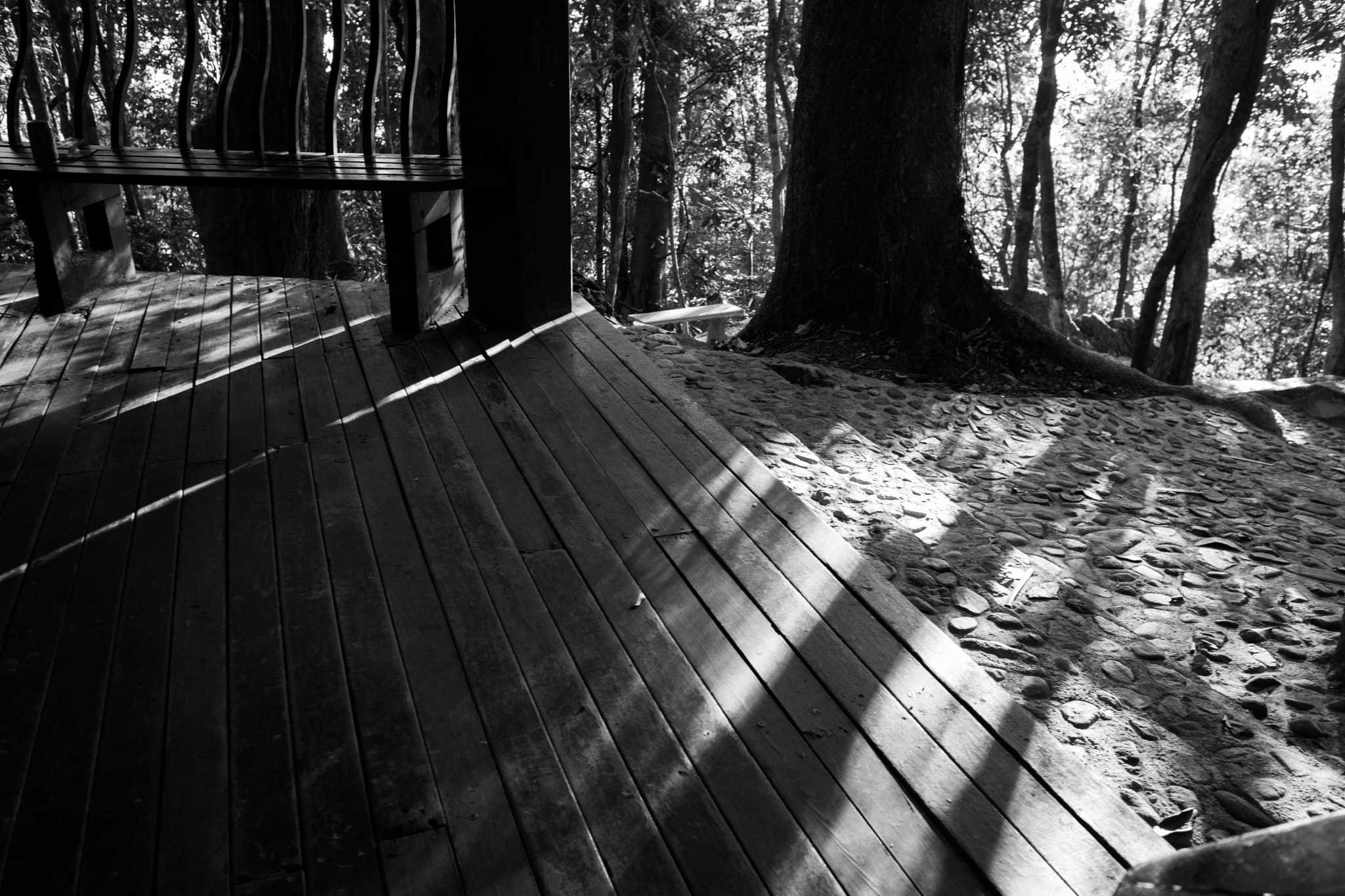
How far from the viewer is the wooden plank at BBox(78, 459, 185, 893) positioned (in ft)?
5.18

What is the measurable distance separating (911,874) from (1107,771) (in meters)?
0.87

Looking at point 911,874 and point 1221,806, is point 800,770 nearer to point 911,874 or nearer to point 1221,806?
point 911,874

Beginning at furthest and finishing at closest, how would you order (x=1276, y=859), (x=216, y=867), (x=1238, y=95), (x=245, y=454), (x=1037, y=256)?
(x=1037, y=256)
(x=1238, y=95)
(x=245, y=454)
(x=216, y=867)
(x=1276, y=859)

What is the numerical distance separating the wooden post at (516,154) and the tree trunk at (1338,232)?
1180cm

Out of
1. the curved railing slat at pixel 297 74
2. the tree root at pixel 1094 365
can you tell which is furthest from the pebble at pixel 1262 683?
the curved railing slat at pixel 297 74

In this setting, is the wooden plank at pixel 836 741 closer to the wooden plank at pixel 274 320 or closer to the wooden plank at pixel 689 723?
the wooden plank at pixel 689 723

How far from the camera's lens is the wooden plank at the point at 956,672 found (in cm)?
173

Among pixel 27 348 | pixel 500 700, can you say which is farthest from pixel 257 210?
pixel 500 700

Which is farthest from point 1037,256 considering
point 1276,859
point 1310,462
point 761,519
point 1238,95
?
point 1276,859

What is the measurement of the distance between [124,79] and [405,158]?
1130 millimetres

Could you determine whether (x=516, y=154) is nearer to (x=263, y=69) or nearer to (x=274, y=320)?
(x=263, y=69)

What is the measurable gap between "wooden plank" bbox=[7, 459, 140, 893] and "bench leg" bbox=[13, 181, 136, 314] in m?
1.90

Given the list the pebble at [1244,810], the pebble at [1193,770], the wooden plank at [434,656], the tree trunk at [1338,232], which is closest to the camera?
the wooden plank at [434,656]

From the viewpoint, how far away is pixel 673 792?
1765 millimetres
